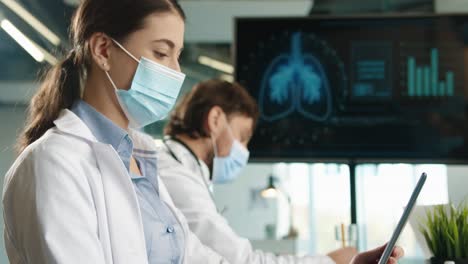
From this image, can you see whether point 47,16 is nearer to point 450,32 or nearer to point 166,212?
point 166,212

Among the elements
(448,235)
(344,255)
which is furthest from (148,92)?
(344,255)

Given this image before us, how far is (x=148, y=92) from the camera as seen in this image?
146cm

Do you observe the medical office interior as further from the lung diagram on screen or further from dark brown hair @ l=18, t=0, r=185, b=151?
dark brown hair @ l=18, t=0, r=185, b=151

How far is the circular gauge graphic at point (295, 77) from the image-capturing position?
3.36 meters

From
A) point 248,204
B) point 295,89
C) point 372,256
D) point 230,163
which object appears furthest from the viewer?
point 248,204

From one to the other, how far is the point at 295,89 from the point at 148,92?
1.98 m

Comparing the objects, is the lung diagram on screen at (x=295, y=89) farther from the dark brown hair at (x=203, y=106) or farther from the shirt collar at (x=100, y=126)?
the shirt collar at (x=100, y=126)

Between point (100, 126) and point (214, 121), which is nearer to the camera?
point (100, 126)

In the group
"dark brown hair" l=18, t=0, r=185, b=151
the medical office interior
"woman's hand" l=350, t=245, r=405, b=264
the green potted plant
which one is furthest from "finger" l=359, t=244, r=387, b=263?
the medical office interior

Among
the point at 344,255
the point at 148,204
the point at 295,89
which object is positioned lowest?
the point at 344,255

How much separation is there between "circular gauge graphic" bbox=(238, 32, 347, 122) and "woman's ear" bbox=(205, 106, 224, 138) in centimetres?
95

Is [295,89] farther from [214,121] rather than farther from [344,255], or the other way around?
[344,255]

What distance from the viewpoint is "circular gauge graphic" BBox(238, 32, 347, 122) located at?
3359mm

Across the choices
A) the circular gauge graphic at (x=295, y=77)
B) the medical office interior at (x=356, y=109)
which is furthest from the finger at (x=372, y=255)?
the circular gauge graphic at (x=295, y=77)
